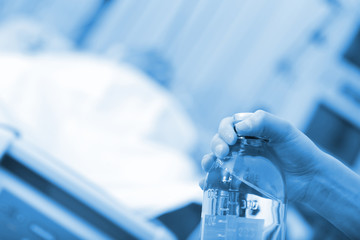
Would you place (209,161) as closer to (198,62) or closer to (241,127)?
(241,127)

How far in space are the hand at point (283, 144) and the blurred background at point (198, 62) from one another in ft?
2.60

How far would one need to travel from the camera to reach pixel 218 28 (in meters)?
2.28

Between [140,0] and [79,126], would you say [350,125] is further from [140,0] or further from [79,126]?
[79,126]

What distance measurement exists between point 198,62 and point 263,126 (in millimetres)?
1717

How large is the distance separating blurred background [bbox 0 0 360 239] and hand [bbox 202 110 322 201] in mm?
791

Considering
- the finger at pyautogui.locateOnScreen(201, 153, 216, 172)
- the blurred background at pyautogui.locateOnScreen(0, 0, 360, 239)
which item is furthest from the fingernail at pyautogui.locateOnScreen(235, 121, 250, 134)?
the blurred background at pyautogui.locateOnScreen(0, 0, 360, 239)

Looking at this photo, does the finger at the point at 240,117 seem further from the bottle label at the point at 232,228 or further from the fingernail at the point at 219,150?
the bottle label at the point at 232,228

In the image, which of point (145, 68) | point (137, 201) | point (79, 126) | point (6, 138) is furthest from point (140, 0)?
point (6, 138)

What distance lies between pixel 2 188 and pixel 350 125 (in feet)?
8.29

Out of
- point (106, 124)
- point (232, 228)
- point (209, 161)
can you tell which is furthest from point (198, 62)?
point (232, 228)

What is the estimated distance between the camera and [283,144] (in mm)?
730

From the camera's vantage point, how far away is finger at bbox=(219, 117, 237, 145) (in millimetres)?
670

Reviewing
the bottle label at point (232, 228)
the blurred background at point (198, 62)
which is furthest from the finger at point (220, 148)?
the blurred background at point (198, 62)

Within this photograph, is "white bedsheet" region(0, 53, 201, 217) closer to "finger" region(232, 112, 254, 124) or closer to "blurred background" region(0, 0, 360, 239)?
"blurred background" region(0, 0, 360, 239)
